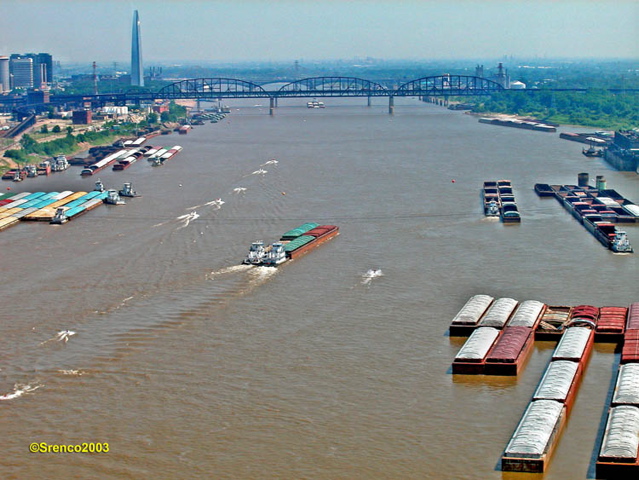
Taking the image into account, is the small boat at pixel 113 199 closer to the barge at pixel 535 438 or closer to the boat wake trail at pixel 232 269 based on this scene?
the boat wake trail at pixel 232 269

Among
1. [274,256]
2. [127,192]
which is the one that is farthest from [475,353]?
[127,192]

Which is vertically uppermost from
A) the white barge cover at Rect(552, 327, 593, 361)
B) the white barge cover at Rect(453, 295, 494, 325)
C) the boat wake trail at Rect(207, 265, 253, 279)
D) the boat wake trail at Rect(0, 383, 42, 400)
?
the white barge cover at Rect(453, 295, 494, 325)

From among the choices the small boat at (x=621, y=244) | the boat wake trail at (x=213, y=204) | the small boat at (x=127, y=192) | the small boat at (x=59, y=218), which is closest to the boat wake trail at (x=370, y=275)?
the small boat at (x=621, y=244)

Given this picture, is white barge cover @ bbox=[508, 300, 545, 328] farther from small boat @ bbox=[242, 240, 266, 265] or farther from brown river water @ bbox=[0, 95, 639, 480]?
small boat @ bbox=[242, 240, 266, 265]

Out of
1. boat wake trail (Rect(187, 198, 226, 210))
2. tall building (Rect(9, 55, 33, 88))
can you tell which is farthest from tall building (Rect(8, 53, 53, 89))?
boat wake trail (Rect(187, 198, 226, 210))

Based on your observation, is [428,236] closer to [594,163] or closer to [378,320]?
[378,320]
